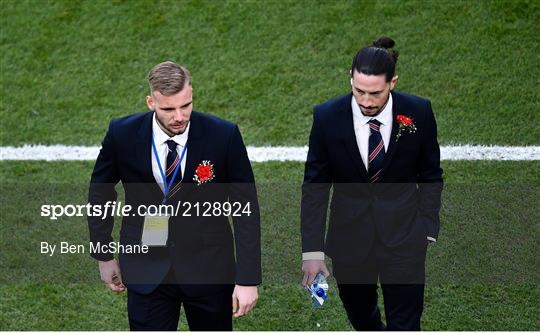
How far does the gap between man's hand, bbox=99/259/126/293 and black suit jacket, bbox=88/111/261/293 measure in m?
0.12

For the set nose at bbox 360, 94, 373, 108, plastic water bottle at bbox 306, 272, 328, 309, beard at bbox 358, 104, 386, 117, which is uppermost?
nose at bbox 360, 94, 373, 108

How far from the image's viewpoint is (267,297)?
6.24 meters

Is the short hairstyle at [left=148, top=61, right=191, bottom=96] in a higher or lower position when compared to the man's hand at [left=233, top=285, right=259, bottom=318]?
higher

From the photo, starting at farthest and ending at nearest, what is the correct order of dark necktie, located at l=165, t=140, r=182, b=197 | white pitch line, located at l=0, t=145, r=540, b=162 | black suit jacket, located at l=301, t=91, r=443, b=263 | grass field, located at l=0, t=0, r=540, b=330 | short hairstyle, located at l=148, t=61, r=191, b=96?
white pitch line, located at l=0, t=145, r=540, b=162, grass field, located at l=0, t=0, r=540, b=330, black suit jacket, located at l=301, t=91, r=443, b=263, dark necktie, located at l=165, t=140, r=182, b=197, short hairstyle, located at l=148, t=61, r=191, b=96

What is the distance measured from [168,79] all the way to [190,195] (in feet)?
1.90

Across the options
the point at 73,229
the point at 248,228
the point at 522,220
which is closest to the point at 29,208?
the point at 73,229

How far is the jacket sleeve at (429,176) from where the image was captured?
15.3 feet

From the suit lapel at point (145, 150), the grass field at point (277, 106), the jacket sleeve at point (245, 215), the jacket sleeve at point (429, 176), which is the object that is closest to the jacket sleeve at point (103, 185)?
the suit lapel at point (145, 150)

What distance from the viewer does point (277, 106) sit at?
26.2 feet

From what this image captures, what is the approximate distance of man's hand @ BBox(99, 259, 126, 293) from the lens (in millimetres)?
4648

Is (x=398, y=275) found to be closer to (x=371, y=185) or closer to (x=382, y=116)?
(x=371, y=185)

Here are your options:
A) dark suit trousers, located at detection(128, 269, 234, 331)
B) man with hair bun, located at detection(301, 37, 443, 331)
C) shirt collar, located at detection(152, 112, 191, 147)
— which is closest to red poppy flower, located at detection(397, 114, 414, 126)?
man with hair bun, located at detection(301, 37, 443, 331)

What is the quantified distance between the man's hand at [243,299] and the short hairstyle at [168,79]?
1.02m

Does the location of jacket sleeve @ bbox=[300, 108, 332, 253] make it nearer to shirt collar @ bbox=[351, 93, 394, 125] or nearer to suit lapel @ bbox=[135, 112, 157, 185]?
shirt collar @ bbox=[351, 93, 394, 125]
